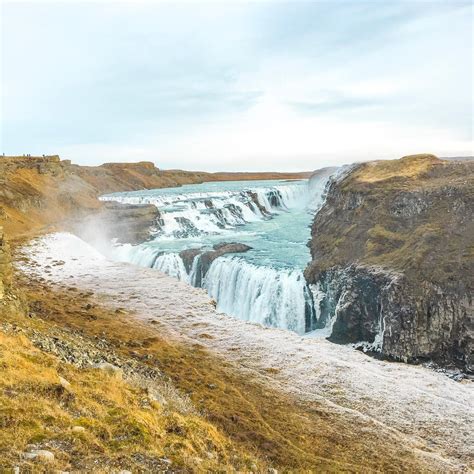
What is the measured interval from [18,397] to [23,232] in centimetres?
3662

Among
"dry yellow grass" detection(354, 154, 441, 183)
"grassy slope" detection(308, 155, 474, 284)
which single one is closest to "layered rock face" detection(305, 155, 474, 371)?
"grassy slope" detection(308, 155, 474, 284)

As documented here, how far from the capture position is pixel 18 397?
8156mm

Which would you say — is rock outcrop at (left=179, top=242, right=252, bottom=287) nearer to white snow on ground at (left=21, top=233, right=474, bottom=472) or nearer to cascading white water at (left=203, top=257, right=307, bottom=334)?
cascading white water at (left=203, top=257, right=307, bottom=334)

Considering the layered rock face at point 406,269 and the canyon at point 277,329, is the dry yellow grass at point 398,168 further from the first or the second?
the layered rock face at point 406,269

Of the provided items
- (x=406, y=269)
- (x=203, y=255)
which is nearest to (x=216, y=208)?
(x=203, y=255)

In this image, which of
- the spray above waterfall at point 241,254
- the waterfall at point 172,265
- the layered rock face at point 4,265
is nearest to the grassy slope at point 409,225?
the spray above waterfall at point 241,254

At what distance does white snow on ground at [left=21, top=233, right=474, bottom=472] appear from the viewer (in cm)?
1334

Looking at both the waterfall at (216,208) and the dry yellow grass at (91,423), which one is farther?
the waterfall at (216,208)

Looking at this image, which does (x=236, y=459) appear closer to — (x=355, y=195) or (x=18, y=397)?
(x=18, y=397)

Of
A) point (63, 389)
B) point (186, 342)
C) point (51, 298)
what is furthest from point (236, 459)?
point (51, 298)

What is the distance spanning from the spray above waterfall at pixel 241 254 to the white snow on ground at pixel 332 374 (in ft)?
21.8

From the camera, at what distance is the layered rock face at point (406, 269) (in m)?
23.2

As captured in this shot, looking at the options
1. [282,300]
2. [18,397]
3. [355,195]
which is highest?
[355,195]

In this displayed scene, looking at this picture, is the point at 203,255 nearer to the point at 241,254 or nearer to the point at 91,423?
the point at 241,254
